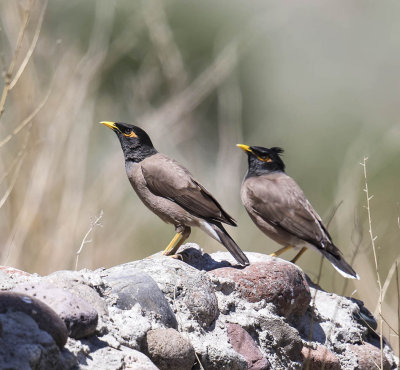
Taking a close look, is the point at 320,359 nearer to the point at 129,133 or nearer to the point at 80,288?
the point at 80,288

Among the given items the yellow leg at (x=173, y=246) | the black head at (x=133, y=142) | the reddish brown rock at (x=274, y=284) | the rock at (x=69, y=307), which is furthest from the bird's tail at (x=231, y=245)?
the rock at (x=69, y=307)

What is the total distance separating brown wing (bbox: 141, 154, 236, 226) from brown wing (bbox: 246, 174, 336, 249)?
75 cm

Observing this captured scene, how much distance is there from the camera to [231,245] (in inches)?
186

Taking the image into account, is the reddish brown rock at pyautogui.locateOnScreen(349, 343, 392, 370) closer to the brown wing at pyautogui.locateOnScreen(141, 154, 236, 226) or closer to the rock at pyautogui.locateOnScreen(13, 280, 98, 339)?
the brown wing at pyautogui.locateOnScreen(141, 154, 236, 226)

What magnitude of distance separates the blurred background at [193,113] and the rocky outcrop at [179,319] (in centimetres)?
37

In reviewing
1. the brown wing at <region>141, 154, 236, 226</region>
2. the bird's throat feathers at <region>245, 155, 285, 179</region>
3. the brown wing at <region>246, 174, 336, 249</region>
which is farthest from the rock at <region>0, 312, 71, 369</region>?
the bird's throat feathers at <region>245, 155, 285, 179</region>

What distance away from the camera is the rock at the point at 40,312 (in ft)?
9.00

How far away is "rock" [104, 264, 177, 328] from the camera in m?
3.46

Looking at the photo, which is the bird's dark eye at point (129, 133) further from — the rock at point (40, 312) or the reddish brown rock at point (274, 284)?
the rock at point (40, 312)

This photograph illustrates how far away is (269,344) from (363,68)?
14.9m

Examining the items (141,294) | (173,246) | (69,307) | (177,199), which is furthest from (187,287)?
(177,199)

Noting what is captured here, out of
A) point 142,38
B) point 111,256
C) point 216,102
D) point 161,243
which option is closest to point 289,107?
point 216,102

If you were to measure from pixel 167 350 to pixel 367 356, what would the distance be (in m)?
1.49

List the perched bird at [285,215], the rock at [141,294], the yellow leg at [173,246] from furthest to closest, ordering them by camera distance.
Answer: the perched bird at [285,215], the yellow leg at [173,246], the rock at [141,294]
